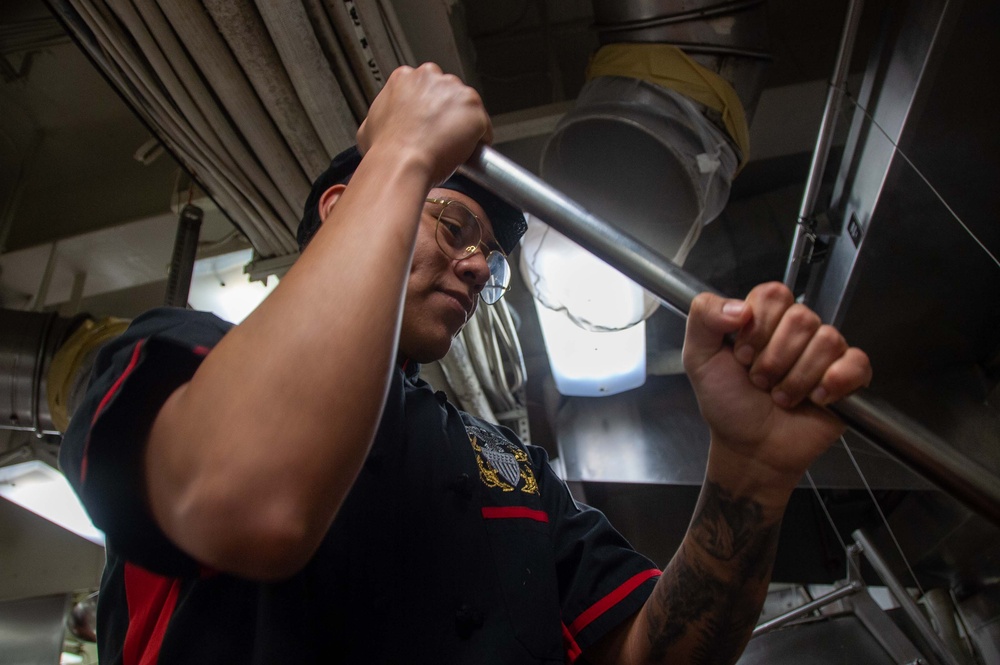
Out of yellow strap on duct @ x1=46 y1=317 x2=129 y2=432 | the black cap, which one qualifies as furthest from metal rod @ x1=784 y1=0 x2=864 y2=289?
yellow strap on duct @ x1=46 y1=317 x2=129 y2=432

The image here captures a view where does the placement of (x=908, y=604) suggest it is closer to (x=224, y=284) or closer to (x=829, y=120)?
(x=829, y=120)

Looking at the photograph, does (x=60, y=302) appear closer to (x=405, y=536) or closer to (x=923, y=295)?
(x=405, y=536)

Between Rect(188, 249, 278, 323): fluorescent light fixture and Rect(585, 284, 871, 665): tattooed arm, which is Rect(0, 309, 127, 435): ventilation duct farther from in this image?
Rect(585, 284, 871, 665): tattooed arm

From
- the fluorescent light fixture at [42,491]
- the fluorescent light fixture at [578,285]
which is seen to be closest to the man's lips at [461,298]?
the fluorescent light fixture at [578,285]

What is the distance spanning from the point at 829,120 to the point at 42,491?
7.86ft

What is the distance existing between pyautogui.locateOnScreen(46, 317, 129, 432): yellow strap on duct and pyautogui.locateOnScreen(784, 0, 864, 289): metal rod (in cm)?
156

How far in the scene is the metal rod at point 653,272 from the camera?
576 millimetres

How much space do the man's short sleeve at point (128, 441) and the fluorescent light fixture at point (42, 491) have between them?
1.63 metres

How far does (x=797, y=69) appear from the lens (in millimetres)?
1811

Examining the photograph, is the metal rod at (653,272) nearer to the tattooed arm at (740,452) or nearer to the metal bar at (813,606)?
the tattooed arm at (740,452)

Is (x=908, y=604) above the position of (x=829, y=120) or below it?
below

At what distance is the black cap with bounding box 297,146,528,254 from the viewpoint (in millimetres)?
1006

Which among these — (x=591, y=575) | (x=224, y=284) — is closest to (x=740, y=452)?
(x=591, y=575)

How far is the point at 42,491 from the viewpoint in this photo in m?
2.00
